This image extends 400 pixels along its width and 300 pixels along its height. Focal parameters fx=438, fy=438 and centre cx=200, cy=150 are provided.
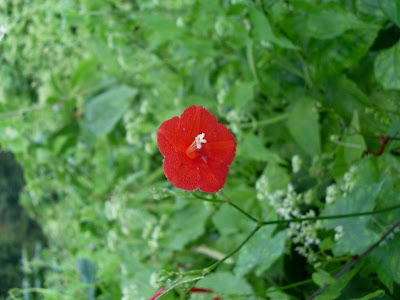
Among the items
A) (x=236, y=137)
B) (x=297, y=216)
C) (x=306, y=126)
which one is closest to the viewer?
(x=297, y=216)

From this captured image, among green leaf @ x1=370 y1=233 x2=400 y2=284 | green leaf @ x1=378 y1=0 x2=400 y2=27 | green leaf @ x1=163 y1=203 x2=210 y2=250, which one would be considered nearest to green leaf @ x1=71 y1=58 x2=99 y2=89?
green leaf @ x1=163 y1=203 x2=210 y2=250

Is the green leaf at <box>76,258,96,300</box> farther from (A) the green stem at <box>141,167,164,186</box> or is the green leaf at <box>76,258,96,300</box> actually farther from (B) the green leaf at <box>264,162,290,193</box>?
(B) the green leaf at <box>264,162,290,193</box>

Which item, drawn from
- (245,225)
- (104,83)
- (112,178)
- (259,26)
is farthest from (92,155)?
(259,26)

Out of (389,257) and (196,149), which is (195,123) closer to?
(196,149)

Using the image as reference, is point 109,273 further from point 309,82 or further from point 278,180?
point 309,82

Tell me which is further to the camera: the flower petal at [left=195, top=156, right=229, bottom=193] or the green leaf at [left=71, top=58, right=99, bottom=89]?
the green leaf at [left=71, top=58, right=99, bottom=89]

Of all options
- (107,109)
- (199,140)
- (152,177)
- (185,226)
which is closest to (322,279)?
(199,140)

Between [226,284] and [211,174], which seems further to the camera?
[226,284]
